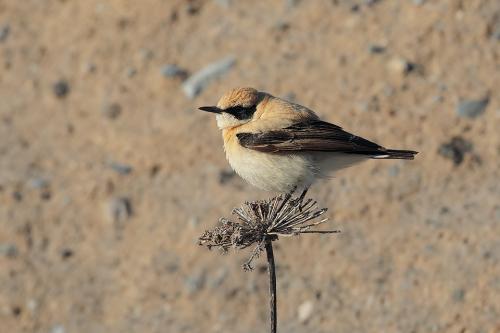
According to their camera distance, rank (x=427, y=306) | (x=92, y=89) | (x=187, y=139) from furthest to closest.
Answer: (x=92, y=89) < (x=187, y=139) < (x=427, y=306)

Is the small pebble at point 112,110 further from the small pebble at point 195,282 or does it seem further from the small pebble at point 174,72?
the small pebble at point 195,282

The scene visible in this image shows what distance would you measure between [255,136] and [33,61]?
22.0ft

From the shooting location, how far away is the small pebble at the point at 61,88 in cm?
1188

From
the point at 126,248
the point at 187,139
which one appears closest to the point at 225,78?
the point at 187,139

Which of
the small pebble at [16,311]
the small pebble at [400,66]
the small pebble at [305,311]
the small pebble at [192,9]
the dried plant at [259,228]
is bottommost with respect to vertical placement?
the dried plant at [259,228]

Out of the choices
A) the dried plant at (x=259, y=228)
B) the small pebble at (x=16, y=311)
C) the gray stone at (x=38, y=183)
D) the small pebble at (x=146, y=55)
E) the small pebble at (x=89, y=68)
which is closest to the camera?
the dried plant at (x=259, y=228)

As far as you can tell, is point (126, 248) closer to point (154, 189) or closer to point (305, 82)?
point (154, 189)

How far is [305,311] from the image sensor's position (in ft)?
29.2

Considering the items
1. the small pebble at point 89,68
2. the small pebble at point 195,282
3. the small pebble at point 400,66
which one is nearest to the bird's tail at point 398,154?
the small pebble at point 195,282

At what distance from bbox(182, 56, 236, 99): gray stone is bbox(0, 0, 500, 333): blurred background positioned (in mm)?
22

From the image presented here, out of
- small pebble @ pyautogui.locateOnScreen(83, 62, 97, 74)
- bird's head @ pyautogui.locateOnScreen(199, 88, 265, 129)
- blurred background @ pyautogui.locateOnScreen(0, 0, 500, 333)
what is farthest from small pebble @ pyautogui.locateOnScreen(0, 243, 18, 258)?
bird's head @ pyautogui.locateOnScreen(199, 88, 265, 129)

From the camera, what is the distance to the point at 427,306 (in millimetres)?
8586

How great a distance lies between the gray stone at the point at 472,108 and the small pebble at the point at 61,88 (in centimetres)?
532

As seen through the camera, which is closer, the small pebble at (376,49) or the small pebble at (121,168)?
the small pebble at (121,168)
